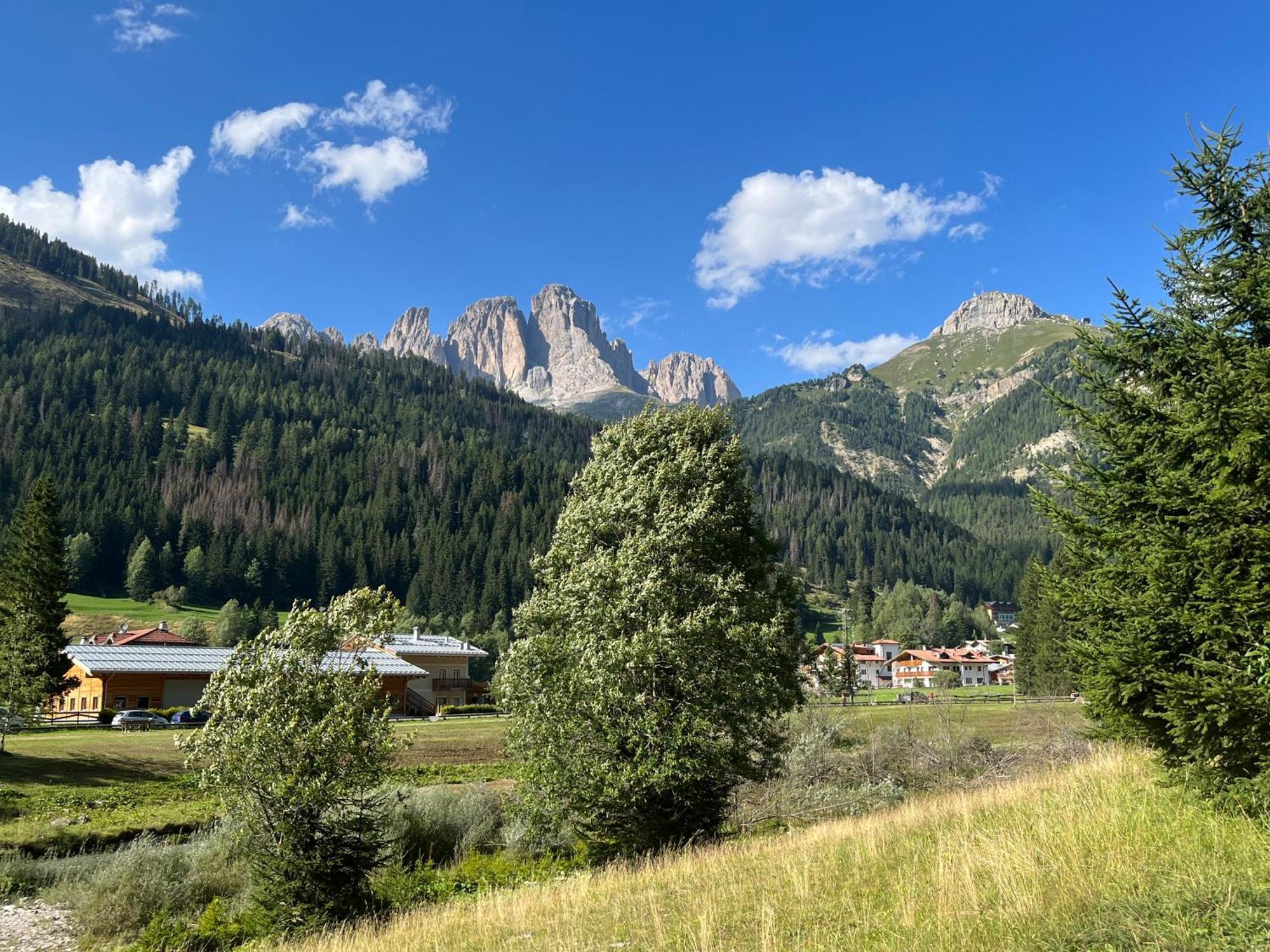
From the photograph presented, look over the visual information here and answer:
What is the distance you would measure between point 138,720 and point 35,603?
A: 15846mm

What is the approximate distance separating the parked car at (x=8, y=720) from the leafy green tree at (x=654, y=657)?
3434 cm

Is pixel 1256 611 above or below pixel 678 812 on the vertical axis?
above

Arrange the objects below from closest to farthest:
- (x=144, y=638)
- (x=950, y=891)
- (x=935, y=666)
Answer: (x=950, y=891)
(x=144, y=638)
(x=935, y=666)

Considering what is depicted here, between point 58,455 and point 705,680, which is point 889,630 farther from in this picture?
point 58,455

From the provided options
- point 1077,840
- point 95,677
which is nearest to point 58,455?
point 95,677

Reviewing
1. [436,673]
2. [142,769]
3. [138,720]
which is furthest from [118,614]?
[142,769]

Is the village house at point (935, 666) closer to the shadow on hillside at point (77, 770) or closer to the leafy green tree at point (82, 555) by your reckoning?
the shadow on hillside at point (77, 770)

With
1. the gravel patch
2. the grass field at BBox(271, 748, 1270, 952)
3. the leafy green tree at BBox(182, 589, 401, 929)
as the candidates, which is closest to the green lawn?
the leafy green tree at BBox(182, 589, 401, 929)

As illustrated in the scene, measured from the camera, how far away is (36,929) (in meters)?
18.4

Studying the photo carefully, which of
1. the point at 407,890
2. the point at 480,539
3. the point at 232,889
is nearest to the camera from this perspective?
the point at 407,890

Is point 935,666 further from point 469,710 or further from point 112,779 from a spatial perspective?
point 112,779

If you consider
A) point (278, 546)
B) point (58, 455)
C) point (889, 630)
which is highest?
point (58, 455)

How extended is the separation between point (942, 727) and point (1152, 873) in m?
37.5

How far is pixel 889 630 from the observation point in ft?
581
